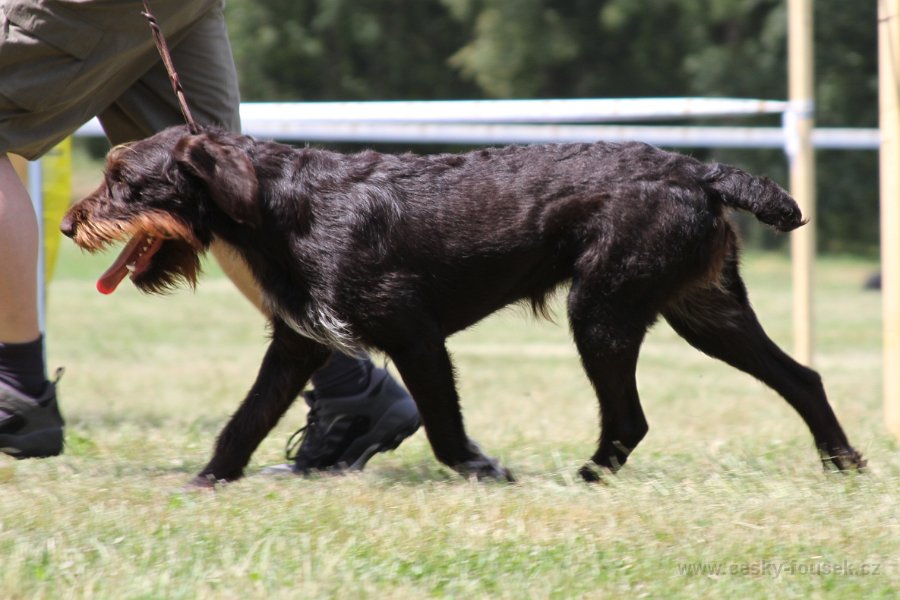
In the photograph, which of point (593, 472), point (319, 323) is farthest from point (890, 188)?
point (319, 323)

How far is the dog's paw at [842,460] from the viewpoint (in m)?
4.40

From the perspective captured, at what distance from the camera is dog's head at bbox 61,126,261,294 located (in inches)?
157

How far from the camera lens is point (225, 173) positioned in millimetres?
3982

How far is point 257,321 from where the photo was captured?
1398cm

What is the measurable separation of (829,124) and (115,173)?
24.6 m

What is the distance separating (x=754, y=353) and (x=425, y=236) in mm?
1273

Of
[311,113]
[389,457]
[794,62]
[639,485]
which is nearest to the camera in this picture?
[639,485]

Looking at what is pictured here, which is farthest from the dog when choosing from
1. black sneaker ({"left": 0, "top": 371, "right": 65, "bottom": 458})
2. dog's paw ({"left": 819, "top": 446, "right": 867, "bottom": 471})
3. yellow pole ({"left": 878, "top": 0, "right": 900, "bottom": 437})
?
yellow pole ({"left": 878, "top": 0, "right": 900, "bottom": 437})

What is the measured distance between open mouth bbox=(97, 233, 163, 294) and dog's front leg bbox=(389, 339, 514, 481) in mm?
878

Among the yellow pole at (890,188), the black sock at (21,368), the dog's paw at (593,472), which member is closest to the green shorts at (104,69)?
the black sock at (21,368)

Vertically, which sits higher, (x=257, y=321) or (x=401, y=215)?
(x=401, y=215)

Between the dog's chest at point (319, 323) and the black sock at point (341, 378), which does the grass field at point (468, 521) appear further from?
the dog's chest at point (319, 323)

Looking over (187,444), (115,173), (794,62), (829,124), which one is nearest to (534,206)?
(115,173)

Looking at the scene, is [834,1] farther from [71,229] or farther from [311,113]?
[71,229]
